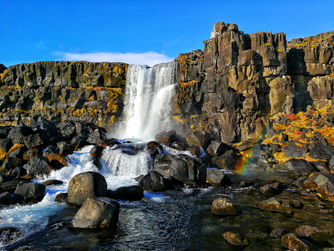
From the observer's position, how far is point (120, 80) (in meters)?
55.7

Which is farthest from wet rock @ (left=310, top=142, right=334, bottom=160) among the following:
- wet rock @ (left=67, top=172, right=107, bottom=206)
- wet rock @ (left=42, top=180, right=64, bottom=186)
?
wet rock @ (left=42, top=180, right=64, bottom=186)

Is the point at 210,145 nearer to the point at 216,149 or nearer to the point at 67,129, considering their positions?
the point at 216,149

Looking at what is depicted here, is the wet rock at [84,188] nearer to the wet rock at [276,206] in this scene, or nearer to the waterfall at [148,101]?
the wet rock at [276,206]

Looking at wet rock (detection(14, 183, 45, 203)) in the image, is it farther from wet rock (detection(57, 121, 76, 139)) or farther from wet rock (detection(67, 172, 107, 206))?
wet rock (detection(57, 121, 76, 139))

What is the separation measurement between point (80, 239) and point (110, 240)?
1401 millimetres

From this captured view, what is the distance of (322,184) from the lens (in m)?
18.4

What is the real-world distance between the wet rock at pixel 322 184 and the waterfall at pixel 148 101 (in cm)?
2735

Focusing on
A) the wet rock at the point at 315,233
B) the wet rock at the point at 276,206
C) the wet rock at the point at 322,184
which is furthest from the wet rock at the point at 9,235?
the wet rock at the point at 322,184

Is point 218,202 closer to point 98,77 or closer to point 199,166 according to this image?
point 199,166

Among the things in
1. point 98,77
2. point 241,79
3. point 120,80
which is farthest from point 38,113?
point 241,79

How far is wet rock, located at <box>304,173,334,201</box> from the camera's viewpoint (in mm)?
17281

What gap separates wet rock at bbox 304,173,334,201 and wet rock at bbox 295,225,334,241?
701 cm

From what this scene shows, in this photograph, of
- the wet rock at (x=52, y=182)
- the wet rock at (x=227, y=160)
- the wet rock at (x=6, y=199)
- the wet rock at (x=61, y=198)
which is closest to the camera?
the wet rock at (x=6, y=199)

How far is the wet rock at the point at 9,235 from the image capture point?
11173 millimetres
